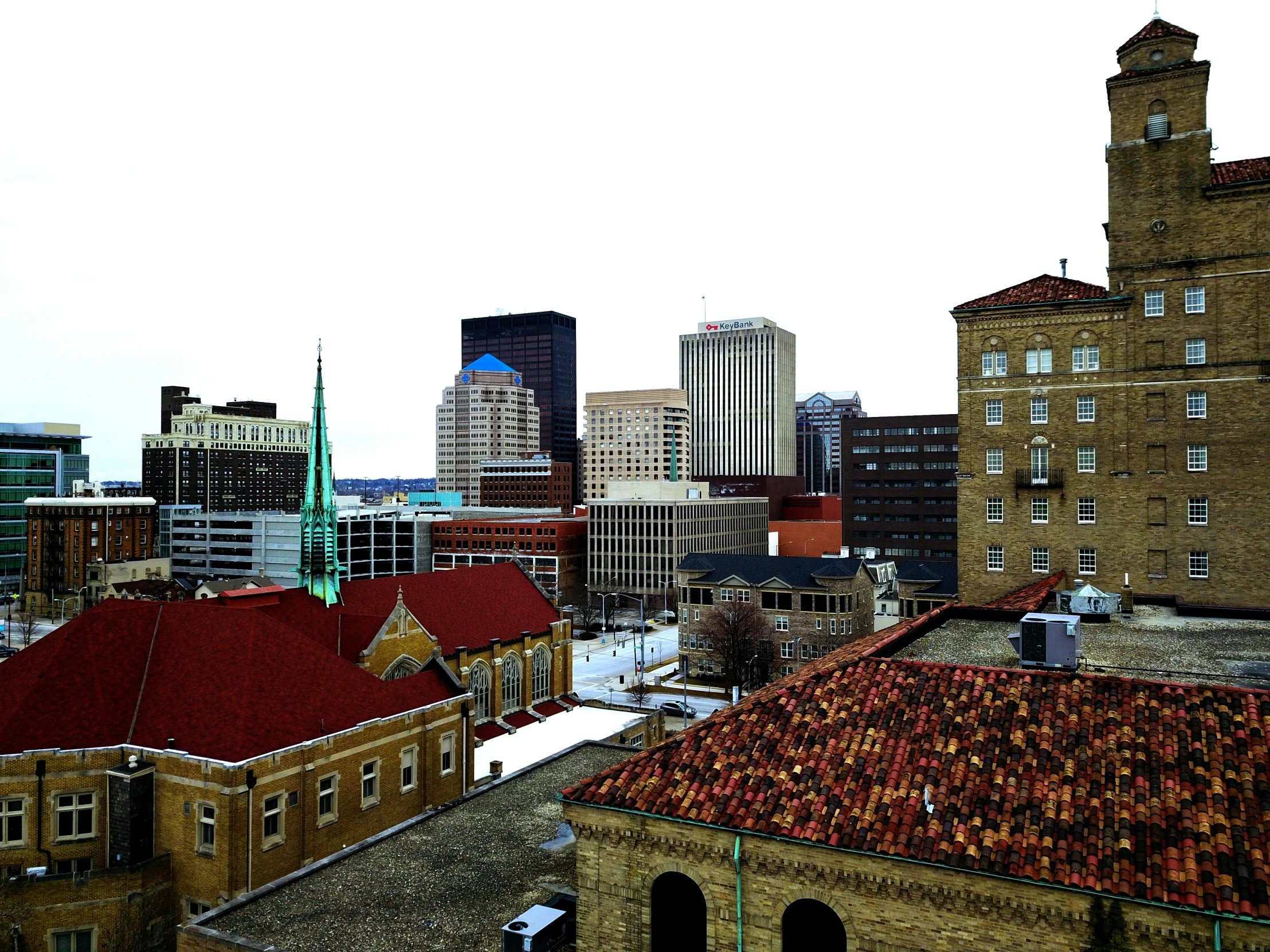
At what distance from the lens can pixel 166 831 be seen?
1276 inches

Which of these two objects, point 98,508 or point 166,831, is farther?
point 98,508

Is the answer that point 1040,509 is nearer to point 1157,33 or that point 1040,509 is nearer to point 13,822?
point 1157,33

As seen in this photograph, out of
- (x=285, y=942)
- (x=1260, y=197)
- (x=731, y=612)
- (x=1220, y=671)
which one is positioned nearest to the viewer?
(x=285, y=942)

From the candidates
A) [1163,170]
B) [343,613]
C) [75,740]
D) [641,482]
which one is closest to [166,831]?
[75,740]

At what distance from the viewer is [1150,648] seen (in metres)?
32.9

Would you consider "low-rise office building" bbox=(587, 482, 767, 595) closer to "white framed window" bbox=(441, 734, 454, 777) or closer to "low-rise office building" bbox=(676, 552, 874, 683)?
"low-rise office building" bbox=(676, 552, 874, 683)

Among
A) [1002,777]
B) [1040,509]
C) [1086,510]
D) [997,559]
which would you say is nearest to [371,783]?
[1002,777]

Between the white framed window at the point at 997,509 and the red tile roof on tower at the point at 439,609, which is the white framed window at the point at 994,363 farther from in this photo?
the red tile roof on tower at the point at 439,609

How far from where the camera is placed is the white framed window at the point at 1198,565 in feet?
169

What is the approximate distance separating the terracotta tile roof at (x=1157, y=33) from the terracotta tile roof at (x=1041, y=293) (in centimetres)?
1369

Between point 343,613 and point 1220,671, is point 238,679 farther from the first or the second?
point 1220,671

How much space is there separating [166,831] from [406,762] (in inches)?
408

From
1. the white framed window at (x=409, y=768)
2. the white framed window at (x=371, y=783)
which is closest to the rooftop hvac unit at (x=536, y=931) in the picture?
the white framed window at (x=371, y=783)

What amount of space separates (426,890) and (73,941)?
14.7 m
